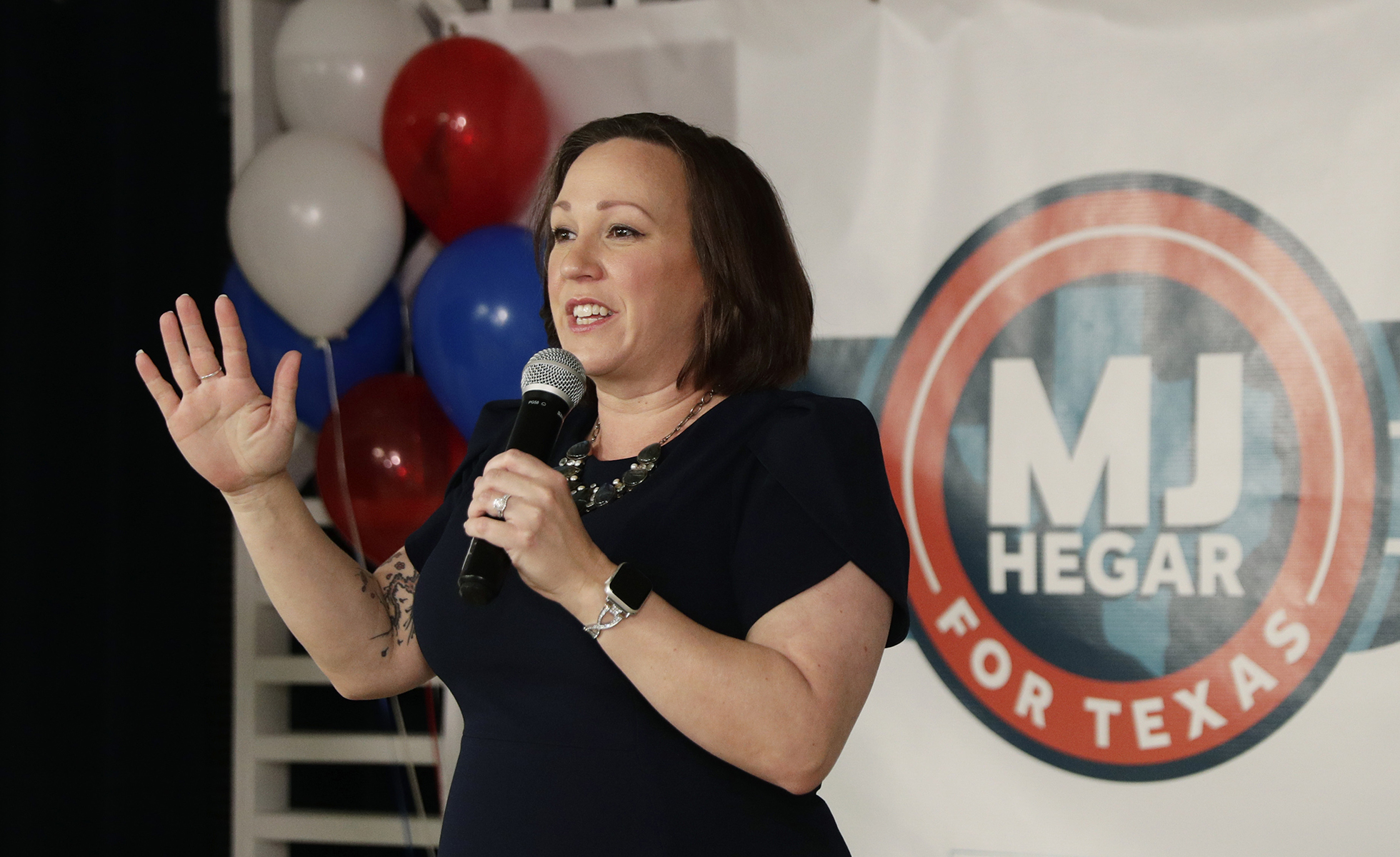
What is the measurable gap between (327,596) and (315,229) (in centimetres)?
151

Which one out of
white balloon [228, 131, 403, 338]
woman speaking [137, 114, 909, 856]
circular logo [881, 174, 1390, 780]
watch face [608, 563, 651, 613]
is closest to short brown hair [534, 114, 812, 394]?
woman speaking [137, 114, 909, 856]

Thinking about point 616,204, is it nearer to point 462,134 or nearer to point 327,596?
point 327,596

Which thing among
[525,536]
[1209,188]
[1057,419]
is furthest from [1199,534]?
[525,536]

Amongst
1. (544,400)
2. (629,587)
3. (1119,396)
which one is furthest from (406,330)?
(629,587)

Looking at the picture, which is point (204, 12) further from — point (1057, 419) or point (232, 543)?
point (1057, 419)

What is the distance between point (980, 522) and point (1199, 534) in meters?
0.45

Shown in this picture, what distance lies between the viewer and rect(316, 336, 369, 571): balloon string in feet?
8.64

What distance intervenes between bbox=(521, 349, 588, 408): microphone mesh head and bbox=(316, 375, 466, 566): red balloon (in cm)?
145

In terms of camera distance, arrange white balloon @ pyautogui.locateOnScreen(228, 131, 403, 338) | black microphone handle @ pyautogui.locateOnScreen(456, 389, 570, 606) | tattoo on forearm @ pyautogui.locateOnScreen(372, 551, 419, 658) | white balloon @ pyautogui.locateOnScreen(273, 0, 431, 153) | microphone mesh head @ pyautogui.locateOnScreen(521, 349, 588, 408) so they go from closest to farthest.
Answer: black microphone handle @ pyautogui.locateOnScreen(456, 389, 570, 606) → microphone mesh head @ pyautogui.locateOnScreen(521, 349, 588, 408) → tattoo on forearm @ pyautogui.locateOnScreen(372, 551, 419, 658) → white balloon @ pyautogui.locateOnScreen(228, 131, 403, 338) → white balloon @ pyautogui.locateOnScreen(273, 0, 431, 153)

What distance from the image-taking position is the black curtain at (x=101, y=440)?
9.05ft

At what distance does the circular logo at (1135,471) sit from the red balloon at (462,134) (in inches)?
39.5

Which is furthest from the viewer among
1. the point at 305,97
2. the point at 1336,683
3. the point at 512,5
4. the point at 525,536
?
the point at 512,5

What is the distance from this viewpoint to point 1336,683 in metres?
2.30

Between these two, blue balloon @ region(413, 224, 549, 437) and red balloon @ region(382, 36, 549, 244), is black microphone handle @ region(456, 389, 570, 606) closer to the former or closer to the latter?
blue balloon @ region(413, 224, 549, 437)
